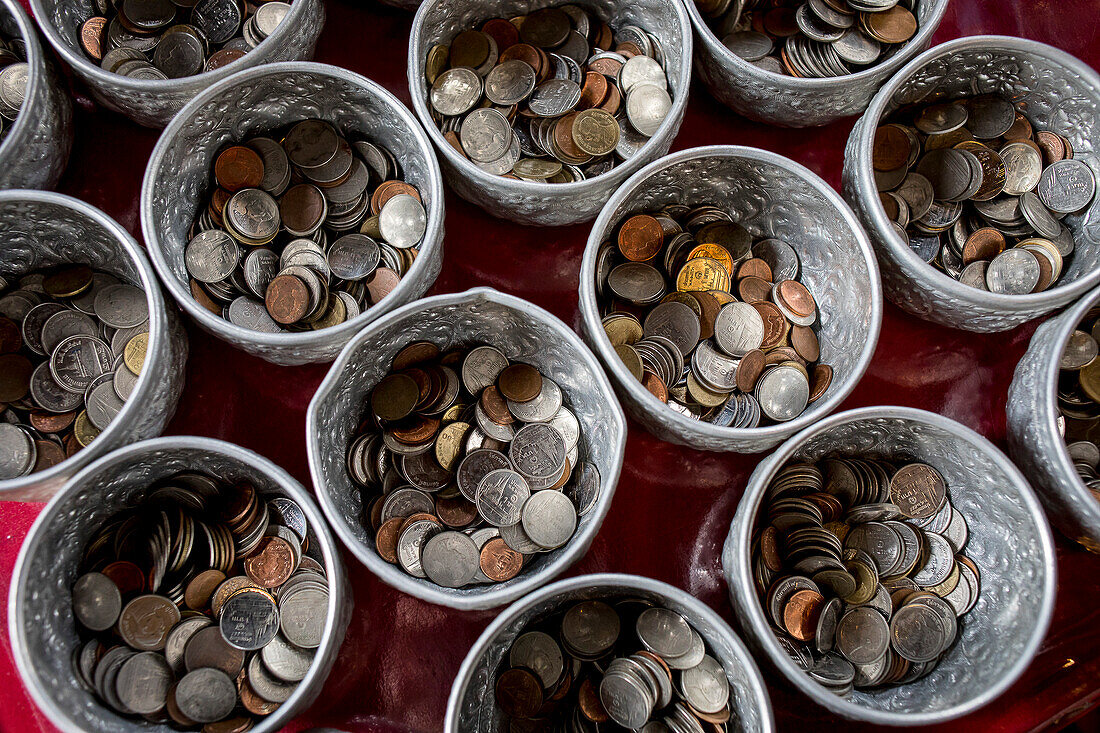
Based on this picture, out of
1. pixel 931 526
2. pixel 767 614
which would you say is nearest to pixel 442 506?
pixel 767 614

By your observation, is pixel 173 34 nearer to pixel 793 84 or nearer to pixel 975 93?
pixel 793 84

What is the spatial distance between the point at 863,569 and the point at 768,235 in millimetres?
512

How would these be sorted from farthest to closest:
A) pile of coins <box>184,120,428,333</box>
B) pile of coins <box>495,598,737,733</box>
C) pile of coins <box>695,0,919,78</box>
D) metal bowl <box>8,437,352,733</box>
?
pile of coins <box>695,0,919,78</box> → pile of coins <box>184,120,428,333</box> → pile of coins <box>495,598,737,733</box> → metal bowl <box>8,437,352,733</box>

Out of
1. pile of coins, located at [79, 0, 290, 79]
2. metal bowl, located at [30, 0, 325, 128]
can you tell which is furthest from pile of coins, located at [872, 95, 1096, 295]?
pile of coins, located at [79, 0, 290, 79]

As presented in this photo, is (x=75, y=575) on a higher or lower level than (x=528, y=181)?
lower

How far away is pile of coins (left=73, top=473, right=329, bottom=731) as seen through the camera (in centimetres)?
93

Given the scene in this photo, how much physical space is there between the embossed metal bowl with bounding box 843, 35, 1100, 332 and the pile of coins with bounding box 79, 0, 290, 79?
918mm

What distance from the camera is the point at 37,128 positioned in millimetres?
1022

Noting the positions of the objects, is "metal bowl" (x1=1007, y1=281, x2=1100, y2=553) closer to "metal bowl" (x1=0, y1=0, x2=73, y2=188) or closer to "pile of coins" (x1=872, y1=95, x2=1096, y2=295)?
"pile of coins" (x1=872, y1=95, x2=1096, y2=295)

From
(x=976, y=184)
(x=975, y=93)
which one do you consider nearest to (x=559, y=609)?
(x=976, y=184)

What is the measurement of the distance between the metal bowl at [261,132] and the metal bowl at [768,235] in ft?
0.81

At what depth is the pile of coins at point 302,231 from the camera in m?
1.05

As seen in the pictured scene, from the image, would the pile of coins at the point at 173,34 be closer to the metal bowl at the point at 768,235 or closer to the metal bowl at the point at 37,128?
the metal bowl at the point at 37,128

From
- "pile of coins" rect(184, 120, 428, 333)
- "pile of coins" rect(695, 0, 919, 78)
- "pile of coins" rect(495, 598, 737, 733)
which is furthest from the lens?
"pile of coins" rect(695, 0, 919, 78)
